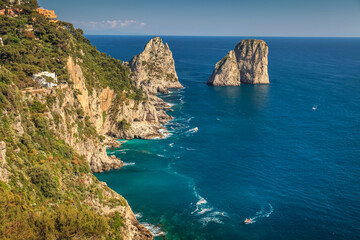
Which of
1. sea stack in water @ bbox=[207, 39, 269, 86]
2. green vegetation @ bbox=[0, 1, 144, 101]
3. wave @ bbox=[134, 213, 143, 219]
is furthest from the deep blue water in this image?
sea stack in water @ bbox=[207, 39, 269, 86]

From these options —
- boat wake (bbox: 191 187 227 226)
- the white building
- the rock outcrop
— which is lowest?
boat wake (bbox: 191 187 227 226)

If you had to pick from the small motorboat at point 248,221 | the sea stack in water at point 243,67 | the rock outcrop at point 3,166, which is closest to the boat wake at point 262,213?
the small motorboat at point 248,221

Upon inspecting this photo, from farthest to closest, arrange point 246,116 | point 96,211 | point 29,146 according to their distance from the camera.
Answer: point 246,116 < point 96,211 < point 29,146

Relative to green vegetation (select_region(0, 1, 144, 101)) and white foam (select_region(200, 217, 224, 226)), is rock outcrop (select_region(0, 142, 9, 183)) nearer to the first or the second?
green vegetation (select_region(0, 1, 144, 101))

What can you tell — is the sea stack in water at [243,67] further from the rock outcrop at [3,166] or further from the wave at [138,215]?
the rock outcrop at [3,166]

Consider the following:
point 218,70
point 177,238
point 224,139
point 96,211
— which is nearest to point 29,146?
point 96,211

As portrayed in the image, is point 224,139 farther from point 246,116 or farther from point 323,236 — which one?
point 323,236
